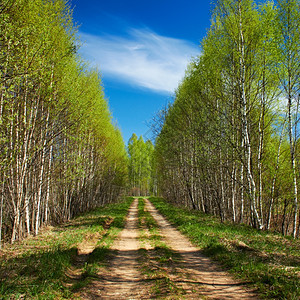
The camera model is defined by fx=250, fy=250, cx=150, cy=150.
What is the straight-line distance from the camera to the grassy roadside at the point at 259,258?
15.3ft

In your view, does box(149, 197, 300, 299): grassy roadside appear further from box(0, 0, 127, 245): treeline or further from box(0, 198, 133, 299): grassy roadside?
box(0, 0, 127, 245): treeline

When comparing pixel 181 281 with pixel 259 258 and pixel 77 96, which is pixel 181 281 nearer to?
pixel 259 258

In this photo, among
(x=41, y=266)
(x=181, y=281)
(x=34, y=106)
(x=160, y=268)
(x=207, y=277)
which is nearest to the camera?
(x=181, y=281)

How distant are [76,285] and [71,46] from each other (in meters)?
9.76

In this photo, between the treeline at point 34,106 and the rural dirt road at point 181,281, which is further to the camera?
the treeline at point 34,106

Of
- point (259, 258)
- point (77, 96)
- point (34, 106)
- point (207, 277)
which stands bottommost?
point (207, 277)

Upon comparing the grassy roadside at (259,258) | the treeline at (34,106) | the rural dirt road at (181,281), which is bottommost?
the rural dirt road at (181,281)

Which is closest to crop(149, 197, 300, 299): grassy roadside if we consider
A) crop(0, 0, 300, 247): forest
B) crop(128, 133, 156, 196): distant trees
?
crop(0, 0, 300, 247): forest

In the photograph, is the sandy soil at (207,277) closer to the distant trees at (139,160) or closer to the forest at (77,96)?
the forest at (77,96)

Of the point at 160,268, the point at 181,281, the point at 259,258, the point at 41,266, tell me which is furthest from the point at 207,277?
the point at 41,266

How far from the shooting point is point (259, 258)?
21.0 feet

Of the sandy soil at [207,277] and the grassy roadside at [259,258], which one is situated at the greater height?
the grassy roadside at [259,258]

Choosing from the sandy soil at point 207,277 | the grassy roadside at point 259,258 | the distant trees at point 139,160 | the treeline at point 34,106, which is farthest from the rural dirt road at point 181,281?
the distant trees at point 139,160

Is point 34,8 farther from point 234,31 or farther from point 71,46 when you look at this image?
point 234,31
